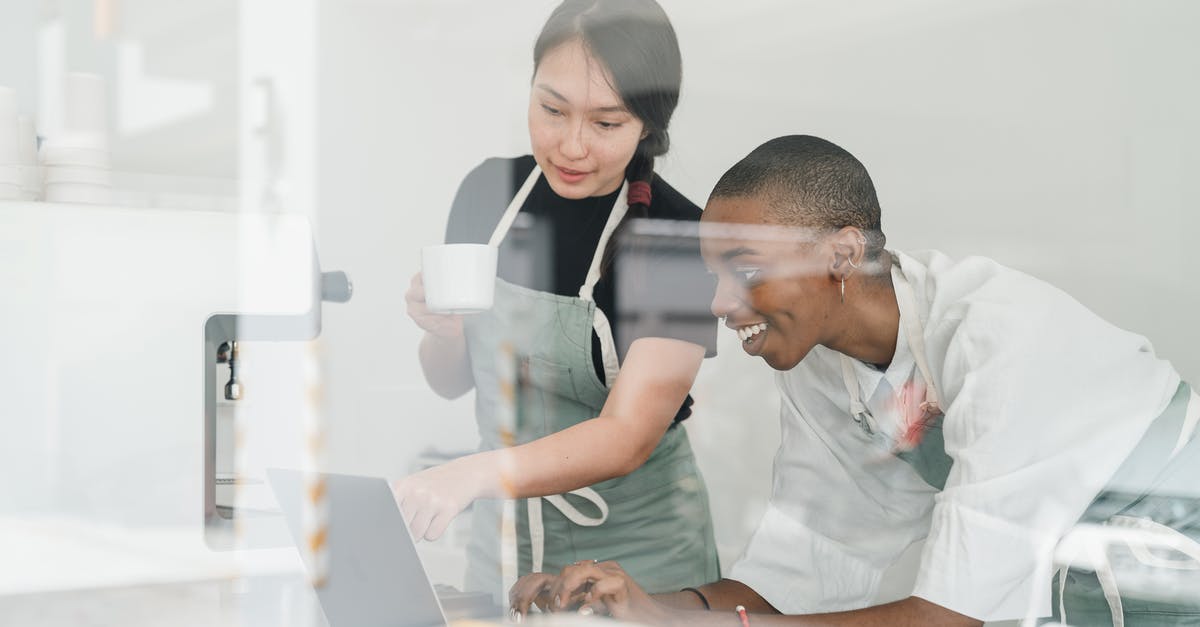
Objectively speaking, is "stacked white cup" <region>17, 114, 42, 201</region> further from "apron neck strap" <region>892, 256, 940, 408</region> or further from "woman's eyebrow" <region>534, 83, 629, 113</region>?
"apron neck strap" <region>892, 256, 940, 408</region>

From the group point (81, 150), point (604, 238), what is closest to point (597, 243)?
point (604, 238)

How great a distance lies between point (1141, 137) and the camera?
119 cm

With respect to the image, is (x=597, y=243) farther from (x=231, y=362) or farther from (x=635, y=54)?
(x=231, y=362)

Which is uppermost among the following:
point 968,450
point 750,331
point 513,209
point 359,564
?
point 513,209

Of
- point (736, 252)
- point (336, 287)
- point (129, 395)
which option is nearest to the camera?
point (129, 395)

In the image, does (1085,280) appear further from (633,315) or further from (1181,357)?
(633,315)

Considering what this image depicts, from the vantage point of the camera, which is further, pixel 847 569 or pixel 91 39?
pixel 847 569

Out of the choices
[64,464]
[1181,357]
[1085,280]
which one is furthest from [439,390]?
[1181,357]

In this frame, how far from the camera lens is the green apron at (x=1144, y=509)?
109cm

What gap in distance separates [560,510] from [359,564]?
22 cm

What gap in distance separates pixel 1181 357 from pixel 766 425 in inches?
19.3

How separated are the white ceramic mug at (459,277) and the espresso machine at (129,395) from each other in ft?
0.57

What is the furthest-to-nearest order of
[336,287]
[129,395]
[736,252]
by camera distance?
[736,252]
[336,287]
[129,395]

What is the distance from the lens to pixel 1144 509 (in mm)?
1139
